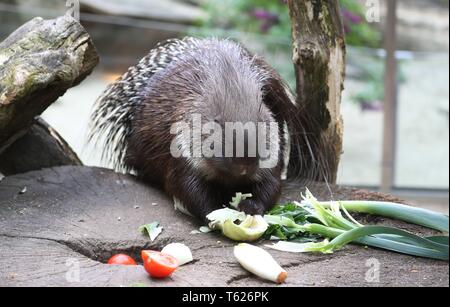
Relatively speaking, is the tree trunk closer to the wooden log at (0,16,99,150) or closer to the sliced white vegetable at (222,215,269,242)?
the sliced white vegetable at (222,215,269,242)

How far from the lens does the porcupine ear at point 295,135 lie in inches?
152

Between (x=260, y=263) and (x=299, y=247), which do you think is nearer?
(x=260, y=263)

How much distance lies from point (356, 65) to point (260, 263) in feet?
18.4

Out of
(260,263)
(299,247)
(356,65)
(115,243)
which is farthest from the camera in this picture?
(356,65)

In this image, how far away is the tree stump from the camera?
2566 millimetres

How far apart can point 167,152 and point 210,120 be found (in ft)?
1.68

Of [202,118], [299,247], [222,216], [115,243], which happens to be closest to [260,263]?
[299,247]

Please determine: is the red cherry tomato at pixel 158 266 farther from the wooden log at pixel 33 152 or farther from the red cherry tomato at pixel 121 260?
the wooden log at pixel 33 152

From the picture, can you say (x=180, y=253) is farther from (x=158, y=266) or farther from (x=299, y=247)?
(x=299, y=247)

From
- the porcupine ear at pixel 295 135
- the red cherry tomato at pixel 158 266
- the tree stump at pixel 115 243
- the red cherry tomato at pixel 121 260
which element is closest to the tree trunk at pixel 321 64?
the porcupine ear at pixel 295 135

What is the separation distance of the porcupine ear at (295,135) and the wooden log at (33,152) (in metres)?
1.49

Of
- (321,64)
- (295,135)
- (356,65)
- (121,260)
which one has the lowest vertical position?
(121,260)

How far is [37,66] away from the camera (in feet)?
10.8
